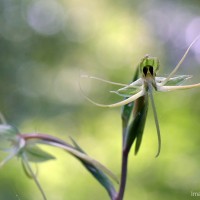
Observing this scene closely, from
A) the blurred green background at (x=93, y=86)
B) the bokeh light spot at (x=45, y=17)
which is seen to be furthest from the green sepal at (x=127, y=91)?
the bokeh light spot at (x=45, y=17)

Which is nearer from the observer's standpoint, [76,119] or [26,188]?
[26,188]

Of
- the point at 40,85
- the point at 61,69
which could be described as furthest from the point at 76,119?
the point at 61,69

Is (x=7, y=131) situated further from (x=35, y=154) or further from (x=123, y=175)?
(x=123, y=175)

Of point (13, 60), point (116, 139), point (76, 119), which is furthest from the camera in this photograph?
point (13, 60)

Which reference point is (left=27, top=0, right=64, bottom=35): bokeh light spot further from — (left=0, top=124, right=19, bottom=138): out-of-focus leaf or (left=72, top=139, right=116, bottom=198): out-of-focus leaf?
(left=72, top=139, right=116, bottom=198): out-of-focus leaf

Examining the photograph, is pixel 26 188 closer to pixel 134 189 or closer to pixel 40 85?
pixel 134 189

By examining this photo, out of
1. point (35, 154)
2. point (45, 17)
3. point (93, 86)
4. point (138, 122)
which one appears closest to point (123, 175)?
point (138, 122)
